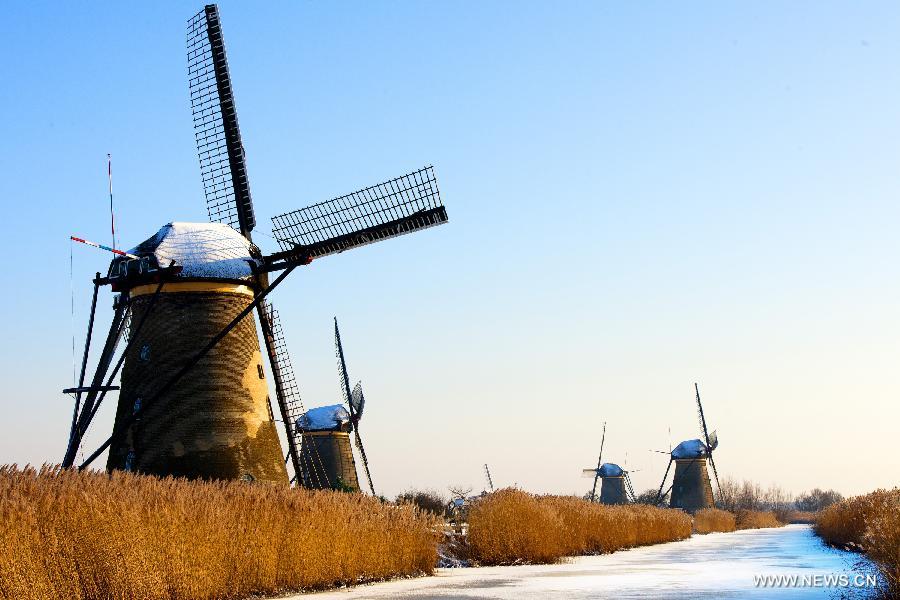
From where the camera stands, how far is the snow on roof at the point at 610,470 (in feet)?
271

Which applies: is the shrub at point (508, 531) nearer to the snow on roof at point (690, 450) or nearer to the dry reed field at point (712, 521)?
the dry reed field at point (712, 521)

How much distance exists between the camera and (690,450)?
73.3m

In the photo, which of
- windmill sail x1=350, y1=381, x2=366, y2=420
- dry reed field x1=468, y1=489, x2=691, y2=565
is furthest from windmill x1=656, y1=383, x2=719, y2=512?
dry reed field x1=468, y1=489, x2=691, y2=565

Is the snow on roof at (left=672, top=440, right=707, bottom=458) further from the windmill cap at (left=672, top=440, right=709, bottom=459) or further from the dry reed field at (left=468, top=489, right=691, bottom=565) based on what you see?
the dry reed field at (left=468, top=489, right=691, bottom=565)

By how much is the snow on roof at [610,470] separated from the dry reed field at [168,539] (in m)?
67.5

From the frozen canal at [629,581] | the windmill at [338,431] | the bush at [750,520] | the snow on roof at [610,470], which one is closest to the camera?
the frozen canal at [629,581]

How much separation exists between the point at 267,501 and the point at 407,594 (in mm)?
2520

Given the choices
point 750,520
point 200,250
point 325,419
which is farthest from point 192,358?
point 750,520

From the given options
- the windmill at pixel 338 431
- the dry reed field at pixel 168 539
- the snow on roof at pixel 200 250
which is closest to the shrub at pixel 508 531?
the dry reed field at pixel 168 539

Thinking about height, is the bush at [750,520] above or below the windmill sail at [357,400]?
below

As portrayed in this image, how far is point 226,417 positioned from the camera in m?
21.1

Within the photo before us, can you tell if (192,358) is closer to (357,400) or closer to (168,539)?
(168,539)

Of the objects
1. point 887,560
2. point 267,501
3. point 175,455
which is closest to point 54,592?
point 267,501

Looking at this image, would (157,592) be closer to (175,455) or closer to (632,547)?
(175,455)
